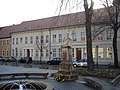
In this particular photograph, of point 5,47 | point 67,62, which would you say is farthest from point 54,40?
point 67,62

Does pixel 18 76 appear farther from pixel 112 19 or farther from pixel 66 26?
pixel 66 26

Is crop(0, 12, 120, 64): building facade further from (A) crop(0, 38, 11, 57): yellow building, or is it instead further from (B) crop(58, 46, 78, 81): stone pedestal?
(B) crop(58, 46, 78, 81): stone pedestal

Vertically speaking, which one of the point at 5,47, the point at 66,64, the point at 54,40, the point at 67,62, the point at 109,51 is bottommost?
the point at 66,64

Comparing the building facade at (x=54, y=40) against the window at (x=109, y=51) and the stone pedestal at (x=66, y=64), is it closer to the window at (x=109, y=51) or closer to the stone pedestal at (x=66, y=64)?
the window at (x=109, y=51)

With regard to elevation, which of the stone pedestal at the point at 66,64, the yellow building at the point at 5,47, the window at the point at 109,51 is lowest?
the stone pedestal at the point at 66,64

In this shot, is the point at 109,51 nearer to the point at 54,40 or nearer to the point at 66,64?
the point at 54,40

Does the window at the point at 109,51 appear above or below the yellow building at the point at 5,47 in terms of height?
below

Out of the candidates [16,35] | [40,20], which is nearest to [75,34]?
[40,20]

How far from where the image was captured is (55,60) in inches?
1750

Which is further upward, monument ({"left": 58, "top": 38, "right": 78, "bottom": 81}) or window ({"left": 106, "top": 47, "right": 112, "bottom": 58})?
window ({"left": 106, "top": 47, "right": 112, "bottom": 58})

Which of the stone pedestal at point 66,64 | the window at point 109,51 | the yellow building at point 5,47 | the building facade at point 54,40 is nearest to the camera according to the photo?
the stone pedestal at point 66,64

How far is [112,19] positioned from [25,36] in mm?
34349

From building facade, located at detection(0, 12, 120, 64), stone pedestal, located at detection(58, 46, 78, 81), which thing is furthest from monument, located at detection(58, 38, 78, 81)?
building facade, located at detection(0, 12, 120, 64)

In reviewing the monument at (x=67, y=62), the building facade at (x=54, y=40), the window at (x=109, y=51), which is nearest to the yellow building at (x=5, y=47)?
the building facade at (x=54, y=40)
